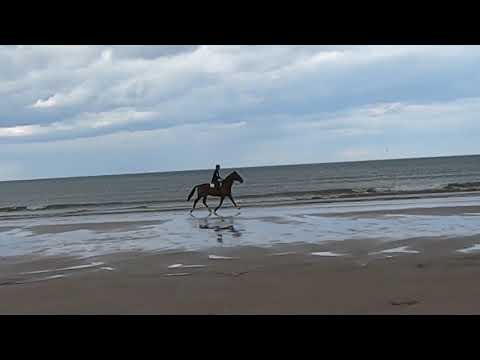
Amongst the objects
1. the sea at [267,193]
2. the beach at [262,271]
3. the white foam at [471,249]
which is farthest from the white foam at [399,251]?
the sea at [267,193]

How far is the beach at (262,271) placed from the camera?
18.3 feet

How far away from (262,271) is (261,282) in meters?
0.84

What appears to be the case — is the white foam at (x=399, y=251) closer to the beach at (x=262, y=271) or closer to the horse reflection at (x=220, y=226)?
the beach at (x=262, y=271)

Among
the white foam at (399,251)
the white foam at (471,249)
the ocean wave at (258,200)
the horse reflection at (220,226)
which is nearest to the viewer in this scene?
Answer: the white foam at (471,249)

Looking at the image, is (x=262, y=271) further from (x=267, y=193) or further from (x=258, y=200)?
(x=267, y=193)

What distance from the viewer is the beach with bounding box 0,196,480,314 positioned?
5582 millimetres

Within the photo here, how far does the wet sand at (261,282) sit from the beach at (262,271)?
0.02 metres

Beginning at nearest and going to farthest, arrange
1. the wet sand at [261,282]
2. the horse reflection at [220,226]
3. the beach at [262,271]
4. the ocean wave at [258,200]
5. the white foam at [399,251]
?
1. the wet sand at [261,282]
2. the beach at [262,271]
3. the white foam at [399,251]
4. the horse reflection at [220,226]
5. the ocean wave at [258,200]

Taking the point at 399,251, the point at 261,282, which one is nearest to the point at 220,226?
the point at 399,251

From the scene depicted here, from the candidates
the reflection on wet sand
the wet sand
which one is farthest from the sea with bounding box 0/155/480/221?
the wet sand

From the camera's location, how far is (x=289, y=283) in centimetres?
665

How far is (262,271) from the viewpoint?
7637 millimetres
